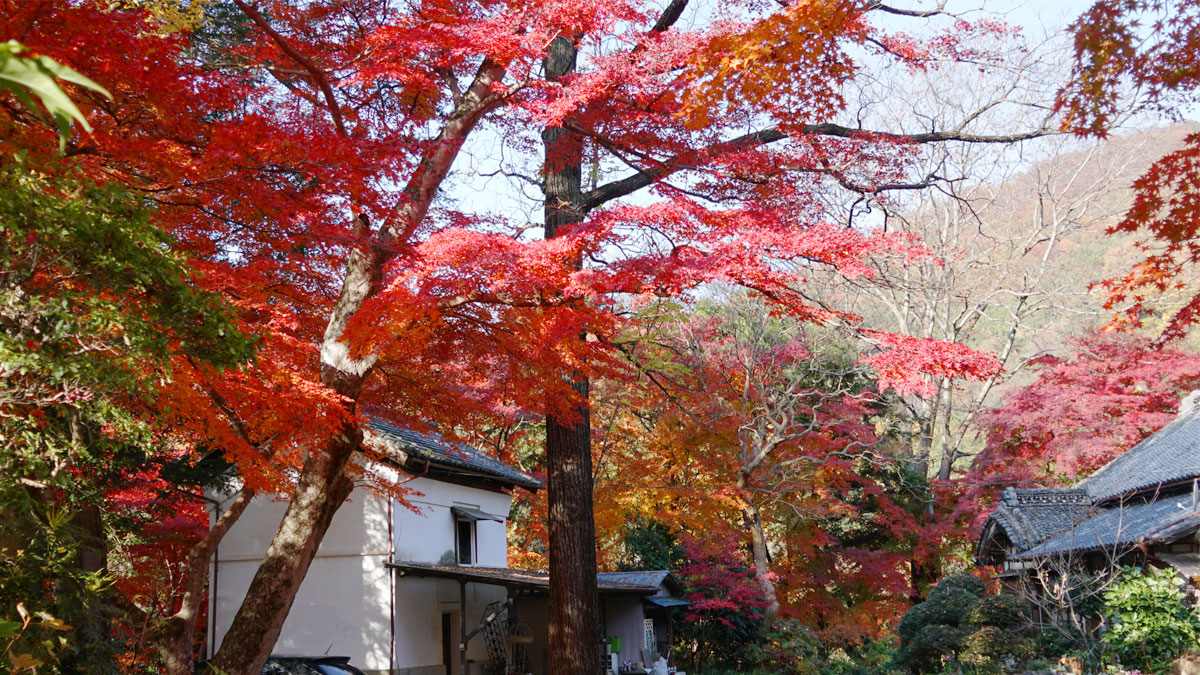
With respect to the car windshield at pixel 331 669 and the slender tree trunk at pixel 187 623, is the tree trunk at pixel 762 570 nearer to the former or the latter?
the car windshield at pixel 331 669

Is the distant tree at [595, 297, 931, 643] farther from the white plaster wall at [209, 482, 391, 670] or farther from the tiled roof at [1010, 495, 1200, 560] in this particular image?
the white plaster wall at [209, 482, 391, 670]

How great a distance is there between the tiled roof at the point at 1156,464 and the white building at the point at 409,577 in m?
12.0

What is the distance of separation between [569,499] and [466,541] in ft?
29.1

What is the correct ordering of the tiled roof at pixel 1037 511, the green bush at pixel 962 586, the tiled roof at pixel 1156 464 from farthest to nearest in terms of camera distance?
1. the tiled roof at pixel 1037 511
2. the green bush at pixel 962 586
3. the tiled roof at pixel 1156 464

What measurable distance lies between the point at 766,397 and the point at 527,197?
9773 millimetres

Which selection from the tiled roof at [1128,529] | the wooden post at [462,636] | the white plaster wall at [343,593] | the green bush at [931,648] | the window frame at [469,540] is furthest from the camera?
the window frame at [469,540]

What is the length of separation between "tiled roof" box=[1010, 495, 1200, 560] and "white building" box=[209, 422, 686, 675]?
33.0 feet

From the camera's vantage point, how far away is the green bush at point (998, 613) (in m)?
15.4

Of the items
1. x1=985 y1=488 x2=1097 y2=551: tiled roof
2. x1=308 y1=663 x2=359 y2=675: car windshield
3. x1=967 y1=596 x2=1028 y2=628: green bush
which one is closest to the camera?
x1=308 y1=663 x2=359 y2=675: car windshield

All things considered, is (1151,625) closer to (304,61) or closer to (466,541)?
(466,541)

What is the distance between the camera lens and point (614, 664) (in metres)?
21.5

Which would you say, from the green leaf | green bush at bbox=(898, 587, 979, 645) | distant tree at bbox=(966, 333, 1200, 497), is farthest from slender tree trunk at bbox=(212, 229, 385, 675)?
distant tree at bbox=(966, 333, 1200, 497)

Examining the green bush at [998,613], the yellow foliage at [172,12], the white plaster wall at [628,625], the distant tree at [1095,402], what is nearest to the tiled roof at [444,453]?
the white plaster wall at [628,625]

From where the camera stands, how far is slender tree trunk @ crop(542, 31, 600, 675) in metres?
10.9
